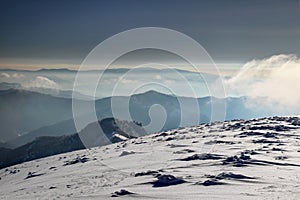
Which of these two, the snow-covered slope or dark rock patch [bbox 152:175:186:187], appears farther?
dark rock patch [bbox 152:175:186:187]

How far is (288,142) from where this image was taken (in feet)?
353

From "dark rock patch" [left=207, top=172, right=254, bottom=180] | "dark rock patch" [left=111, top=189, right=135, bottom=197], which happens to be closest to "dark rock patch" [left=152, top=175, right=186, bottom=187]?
"dark rock patch" [left=207, top=172, right=254, bottom=180]

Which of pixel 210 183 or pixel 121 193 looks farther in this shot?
pixel 210 183

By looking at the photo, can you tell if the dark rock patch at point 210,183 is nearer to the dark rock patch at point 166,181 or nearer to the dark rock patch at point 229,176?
the dark rock patch at point 229,176

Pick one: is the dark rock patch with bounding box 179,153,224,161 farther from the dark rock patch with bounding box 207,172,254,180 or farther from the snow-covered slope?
the dark rock patch with bounding box 207,172,254,180

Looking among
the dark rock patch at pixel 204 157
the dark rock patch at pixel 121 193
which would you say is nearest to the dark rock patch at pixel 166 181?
the dark rock patch at pixel 121 193

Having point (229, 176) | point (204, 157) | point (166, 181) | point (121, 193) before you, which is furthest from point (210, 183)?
point (204, 157)

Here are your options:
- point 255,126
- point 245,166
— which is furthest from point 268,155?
point 255,126

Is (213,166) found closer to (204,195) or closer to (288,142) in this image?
(204,195)

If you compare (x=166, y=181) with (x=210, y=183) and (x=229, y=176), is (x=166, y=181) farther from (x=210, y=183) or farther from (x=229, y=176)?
(x=229, y=176)

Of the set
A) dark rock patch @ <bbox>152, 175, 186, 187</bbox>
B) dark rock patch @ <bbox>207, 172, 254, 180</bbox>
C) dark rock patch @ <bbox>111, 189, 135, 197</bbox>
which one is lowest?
dark rock patch @ <bbox>111, 189, 135, 197</bbox>

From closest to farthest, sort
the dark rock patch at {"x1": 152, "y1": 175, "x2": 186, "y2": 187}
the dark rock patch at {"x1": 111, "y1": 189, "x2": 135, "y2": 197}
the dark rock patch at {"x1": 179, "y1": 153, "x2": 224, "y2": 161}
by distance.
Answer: the dark rock patch at {"x1": 111, "y1": 189, "x2": 135, "y2": 197}, the dark rock patch at {"x1": 152, "y1": 175, "x2": 186, "y2": 187}, the dark rock patch at {"x1": 179, "y1": 153, "x2": 224, "y2": 161}

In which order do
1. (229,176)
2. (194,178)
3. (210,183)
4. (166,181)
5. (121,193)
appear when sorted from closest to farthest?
(121,193) → (210,183) → (166,181) → (229,176) → (194,178)

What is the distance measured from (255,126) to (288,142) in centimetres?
4071
